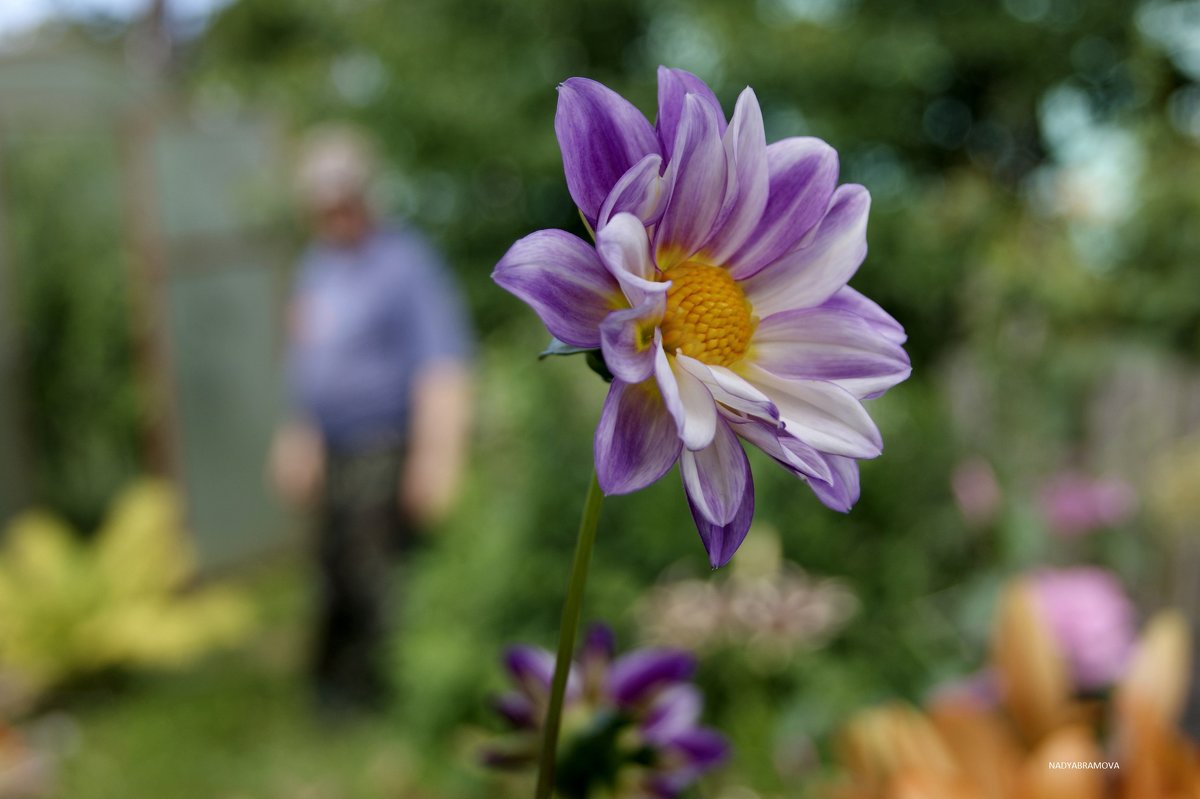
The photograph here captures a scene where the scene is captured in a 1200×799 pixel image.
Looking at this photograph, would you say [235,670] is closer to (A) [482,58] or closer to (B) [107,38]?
(A) [482,58]

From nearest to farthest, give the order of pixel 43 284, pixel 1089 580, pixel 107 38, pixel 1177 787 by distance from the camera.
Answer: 1. pixel 1177 787
2. pixel 1089 580
3. pixel 43 284
4. pixel 107 38

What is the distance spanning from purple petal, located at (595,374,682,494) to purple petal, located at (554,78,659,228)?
5 cm

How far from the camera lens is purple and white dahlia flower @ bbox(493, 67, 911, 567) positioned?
30 centimetres

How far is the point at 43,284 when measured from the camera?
15.0 ft

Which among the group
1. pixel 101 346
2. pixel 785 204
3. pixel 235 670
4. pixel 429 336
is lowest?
pixel 235 670

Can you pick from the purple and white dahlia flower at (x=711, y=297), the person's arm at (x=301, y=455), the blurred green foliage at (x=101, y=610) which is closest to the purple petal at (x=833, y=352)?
the purple and white dahlia flower at (x=711, y=297)

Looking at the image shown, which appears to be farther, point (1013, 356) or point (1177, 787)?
point (1013, 356)

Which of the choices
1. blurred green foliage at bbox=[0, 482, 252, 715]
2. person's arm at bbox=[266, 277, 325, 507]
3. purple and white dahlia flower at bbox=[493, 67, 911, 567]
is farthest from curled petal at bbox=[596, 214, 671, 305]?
blurred green foliage at bbox=[0, 482, 252, 715]

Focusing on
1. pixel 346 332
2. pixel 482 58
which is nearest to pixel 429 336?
pixel 346 332

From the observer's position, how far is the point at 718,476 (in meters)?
0.31

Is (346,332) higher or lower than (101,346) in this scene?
lower

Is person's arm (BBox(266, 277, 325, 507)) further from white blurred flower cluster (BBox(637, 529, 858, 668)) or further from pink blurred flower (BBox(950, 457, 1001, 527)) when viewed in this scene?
white blurred flower cluster (BBox(637, 529, 858, 668))

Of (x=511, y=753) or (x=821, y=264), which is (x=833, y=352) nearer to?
(x=821, y=264)

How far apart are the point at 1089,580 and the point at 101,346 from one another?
4344 mm
